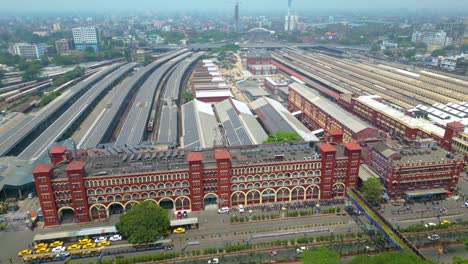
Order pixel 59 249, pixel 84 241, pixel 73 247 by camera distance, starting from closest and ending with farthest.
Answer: pixel 59 249
pixel 73 247
pixel 84 241

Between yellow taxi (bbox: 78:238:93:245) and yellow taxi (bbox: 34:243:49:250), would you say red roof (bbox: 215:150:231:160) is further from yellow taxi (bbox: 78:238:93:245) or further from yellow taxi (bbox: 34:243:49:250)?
yellow taxi (bbox: 34:243:49:250)

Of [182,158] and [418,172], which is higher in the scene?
[182,158]

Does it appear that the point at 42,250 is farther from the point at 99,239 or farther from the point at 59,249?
the point at 99,239

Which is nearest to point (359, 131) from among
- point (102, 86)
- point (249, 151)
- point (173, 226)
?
point (249, 151)

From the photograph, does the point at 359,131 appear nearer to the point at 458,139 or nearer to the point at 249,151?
the point at 458,139

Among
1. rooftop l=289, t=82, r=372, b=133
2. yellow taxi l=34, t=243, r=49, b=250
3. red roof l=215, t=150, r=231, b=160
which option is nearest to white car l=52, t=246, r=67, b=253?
yellow taxi l=34, t=243, r=49, b=250

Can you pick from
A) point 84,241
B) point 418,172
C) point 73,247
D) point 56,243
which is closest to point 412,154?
point 418,172
